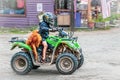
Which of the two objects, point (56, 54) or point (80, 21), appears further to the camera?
point (80, 21)

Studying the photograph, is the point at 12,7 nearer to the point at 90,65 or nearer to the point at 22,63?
the point at 90,65

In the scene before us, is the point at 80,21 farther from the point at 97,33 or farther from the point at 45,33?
the point at 45,33

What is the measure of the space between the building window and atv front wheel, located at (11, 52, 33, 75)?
42.1 ft

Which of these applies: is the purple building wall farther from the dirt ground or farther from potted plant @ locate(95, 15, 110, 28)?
the dirt ground

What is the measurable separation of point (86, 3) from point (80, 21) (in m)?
1.31

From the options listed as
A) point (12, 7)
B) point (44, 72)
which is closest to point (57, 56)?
point (44, 72)

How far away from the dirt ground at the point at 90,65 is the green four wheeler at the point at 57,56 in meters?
0.19

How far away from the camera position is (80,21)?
22.8 meters

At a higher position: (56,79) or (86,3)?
(86,3)

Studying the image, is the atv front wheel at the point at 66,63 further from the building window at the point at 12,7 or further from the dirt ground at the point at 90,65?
the building window at the point at 12,7

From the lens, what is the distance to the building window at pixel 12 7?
76.0 feet

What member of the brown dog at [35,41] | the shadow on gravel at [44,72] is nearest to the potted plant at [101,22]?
the shadow on gravel at [44,72]

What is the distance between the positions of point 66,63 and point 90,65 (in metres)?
1.44

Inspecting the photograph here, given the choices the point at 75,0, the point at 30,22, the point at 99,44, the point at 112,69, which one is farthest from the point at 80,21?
the point at 112,69
